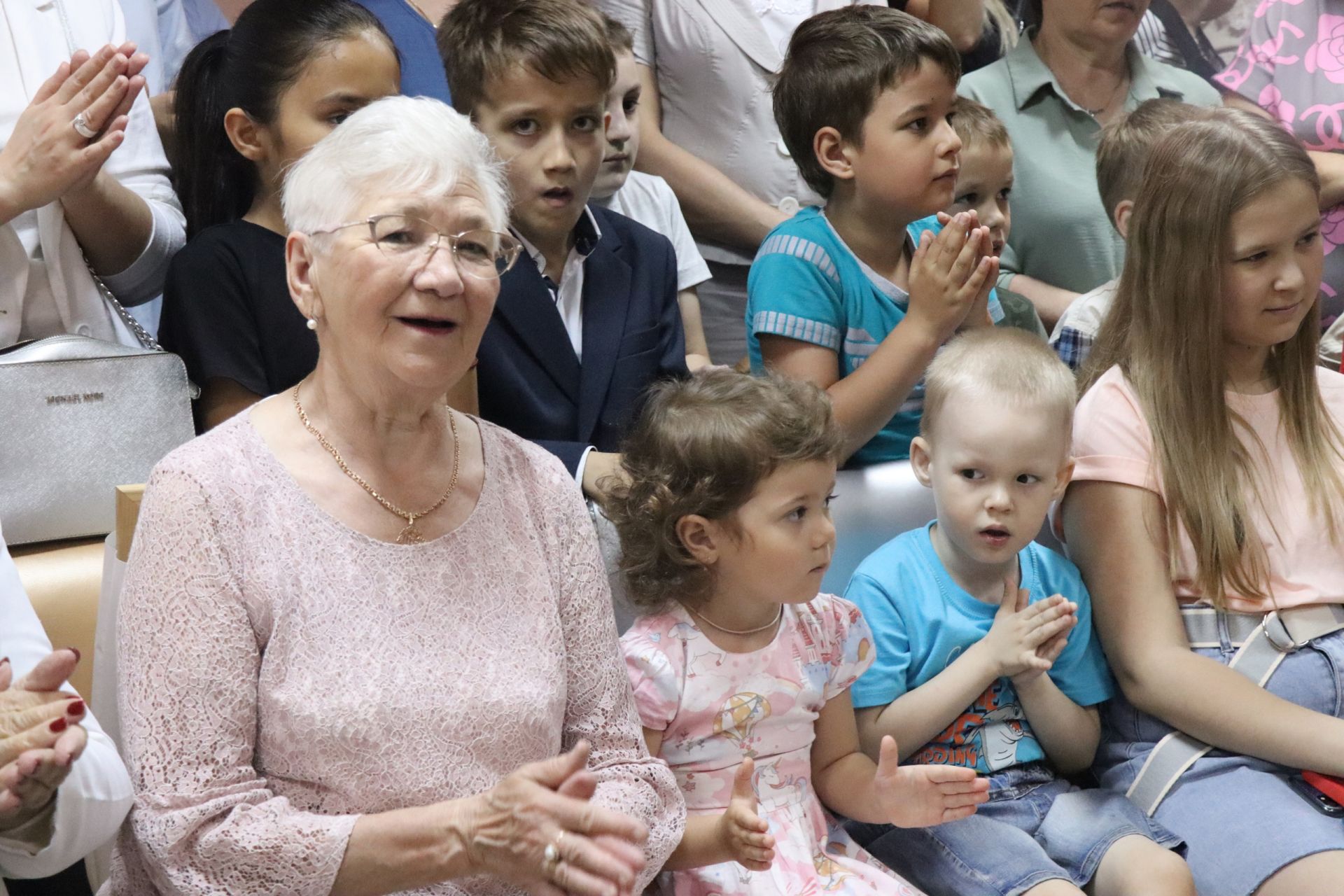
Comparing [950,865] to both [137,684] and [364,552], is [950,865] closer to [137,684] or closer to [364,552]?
[364,552]

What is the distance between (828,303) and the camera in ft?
7.75

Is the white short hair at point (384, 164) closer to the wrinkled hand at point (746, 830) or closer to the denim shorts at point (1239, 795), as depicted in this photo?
the wrinkled hand at point (746, 830)

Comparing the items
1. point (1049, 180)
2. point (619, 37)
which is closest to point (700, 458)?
point (619, 37)

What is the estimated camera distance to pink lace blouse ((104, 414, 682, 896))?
1399 millimetres

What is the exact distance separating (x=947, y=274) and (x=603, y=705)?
940 millimetres

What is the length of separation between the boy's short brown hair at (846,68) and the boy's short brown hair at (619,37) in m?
0.34

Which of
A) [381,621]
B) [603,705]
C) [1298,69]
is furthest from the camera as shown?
[1298,69]

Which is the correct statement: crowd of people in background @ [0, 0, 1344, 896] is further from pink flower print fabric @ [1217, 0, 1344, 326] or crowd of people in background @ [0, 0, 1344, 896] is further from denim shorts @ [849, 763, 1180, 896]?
pink flower print fabric @ [1217, 0, 1344, 326]

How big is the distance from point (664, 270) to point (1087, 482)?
2.51 ft

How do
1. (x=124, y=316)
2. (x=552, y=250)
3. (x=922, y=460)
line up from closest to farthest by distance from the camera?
(x=922, y=460)
(x=124, y=316)
(x=552, y=250)

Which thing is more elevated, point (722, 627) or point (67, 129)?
point (67, 129)

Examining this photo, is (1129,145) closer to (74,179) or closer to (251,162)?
(251,162)

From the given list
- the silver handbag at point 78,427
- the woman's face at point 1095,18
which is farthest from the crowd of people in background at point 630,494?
the woman's face at point 1095,18

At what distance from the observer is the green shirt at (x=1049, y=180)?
3.05 m
